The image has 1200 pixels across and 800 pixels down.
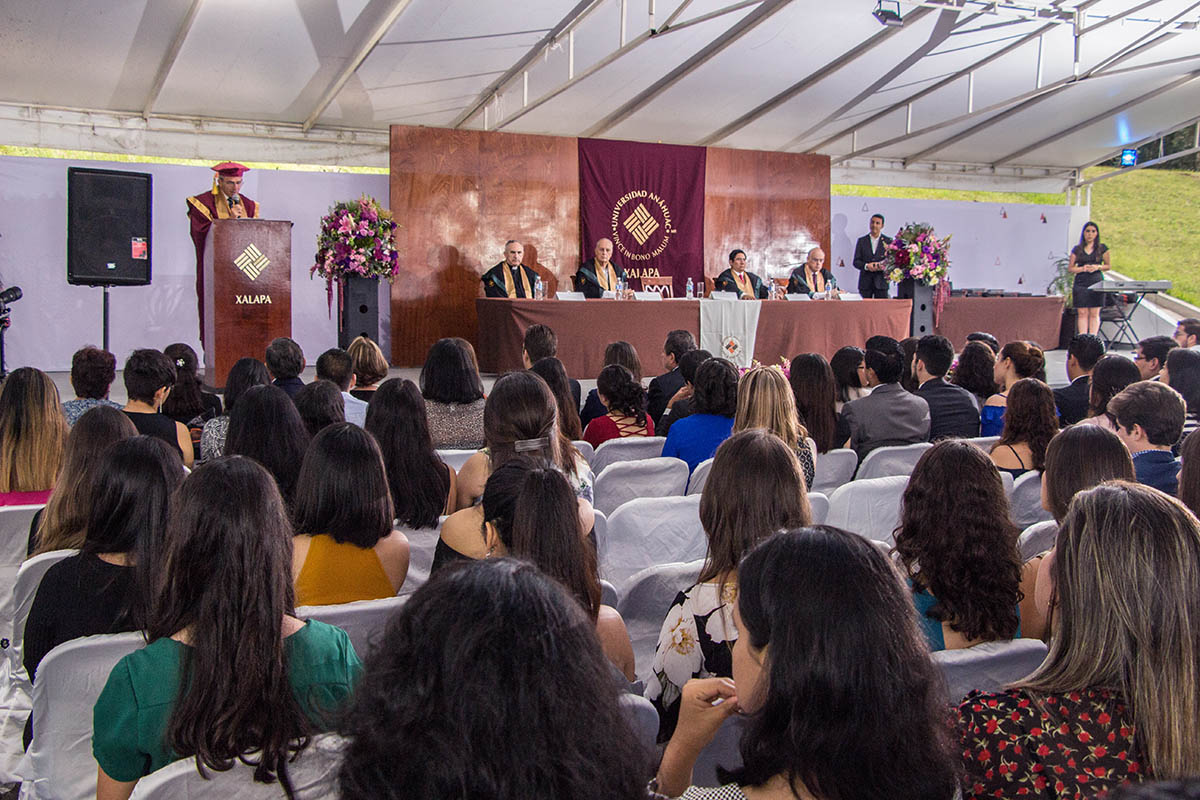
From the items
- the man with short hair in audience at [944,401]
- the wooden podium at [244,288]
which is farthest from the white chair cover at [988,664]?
the wooden podium at [244,288]

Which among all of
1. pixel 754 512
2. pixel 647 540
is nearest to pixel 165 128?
pixel 647 540

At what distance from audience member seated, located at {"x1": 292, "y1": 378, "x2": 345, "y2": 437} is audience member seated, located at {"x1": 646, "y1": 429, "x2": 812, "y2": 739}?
1.85 m

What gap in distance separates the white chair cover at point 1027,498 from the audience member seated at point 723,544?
1476mm

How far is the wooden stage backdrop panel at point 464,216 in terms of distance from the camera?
1020 cm

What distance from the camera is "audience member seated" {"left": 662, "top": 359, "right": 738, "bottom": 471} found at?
12.1 ft

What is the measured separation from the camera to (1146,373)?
204 inches

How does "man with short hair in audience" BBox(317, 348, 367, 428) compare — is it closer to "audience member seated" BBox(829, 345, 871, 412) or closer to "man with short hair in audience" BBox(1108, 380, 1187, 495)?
"audience member seated" BBox(829, 345, 871, 412)

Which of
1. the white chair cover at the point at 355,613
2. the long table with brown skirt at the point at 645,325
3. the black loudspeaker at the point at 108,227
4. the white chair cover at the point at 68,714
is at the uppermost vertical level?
the black loudspeaker at the point at 108,227

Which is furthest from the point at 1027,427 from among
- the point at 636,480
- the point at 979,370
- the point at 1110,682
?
the point at 1110,682

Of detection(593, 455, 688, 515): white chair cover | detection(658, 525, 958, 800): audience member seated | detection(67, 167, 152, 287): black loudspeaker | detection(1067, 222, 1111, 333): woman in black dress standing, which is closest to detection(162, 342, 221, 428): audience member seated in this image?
detection(593, 455, 688, 515): white chair cover

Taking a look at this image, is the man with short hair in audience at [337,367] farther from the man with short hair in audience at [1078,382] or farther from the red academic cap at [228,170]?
the man with short hair in audience at [1078,382]

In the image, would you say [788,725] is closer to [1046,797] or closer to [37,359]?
[1046,797]

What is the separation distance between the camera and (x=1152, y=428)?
3137 millimetres

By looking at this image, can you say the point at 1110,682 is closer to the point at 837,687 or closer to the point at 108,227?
the point at 837,687
